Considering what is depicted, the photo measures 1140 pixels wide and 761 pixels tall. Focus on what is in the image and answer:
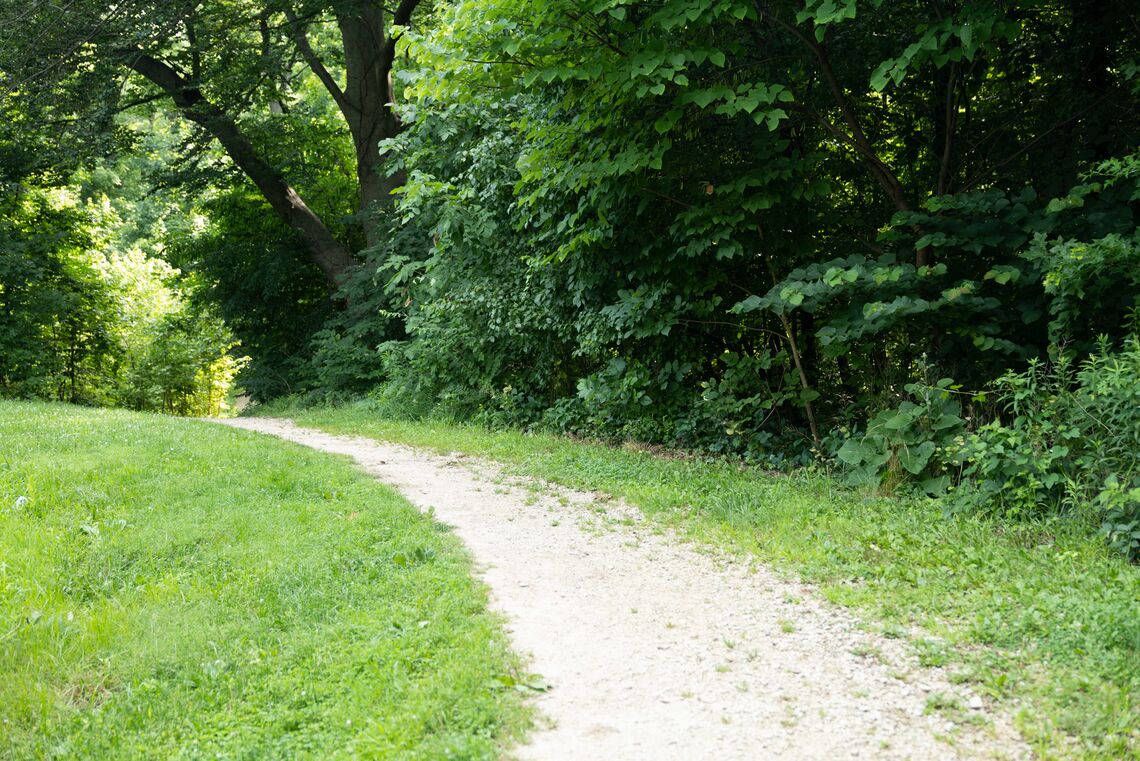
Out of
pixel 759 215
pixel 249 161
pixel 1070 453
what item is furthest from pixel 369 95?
pixel 1070 453

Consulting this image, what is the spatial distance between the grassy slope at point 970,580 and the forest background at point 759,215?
455 millimetres

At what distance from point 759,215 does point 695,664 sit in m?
5.59

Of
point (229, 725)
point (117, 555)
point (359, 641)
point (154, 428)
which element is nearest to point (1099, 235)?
point (359, 641)

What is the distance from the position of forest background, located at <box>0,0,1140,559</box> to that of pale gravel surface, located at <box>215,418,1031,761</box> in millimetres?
1982

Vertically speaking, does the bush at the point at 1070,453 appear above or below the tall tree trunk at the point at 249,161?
below

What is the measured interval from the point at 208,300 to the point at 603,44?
1551 centimetres

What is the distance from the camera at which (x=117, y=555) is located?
19.2ft

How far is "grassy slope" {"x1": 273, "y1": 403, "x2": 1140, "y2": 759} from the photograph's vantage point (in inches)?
128

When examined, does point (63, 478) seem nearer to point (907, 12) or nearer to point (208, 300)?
point (907, 12)

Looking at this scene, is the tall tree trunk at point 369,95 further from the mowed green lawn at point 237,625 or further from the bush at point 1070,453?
the bush at point 1070,453

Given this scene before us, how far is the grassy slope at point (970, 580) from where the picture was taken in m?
3.25

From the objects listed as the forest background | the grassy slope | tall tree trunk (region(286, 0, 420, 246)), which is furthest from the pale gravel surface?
tall tree trunk (region(286, 0, 420, 246))

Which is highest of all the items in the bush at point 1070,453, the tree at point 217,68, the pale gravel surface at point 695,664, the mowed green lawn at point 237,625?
the tree at point 217,68

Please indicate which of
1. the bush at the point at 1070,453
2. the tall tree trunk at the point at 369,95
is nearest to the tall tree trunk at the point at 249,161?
the tall tree trunk at the point at 369,95
